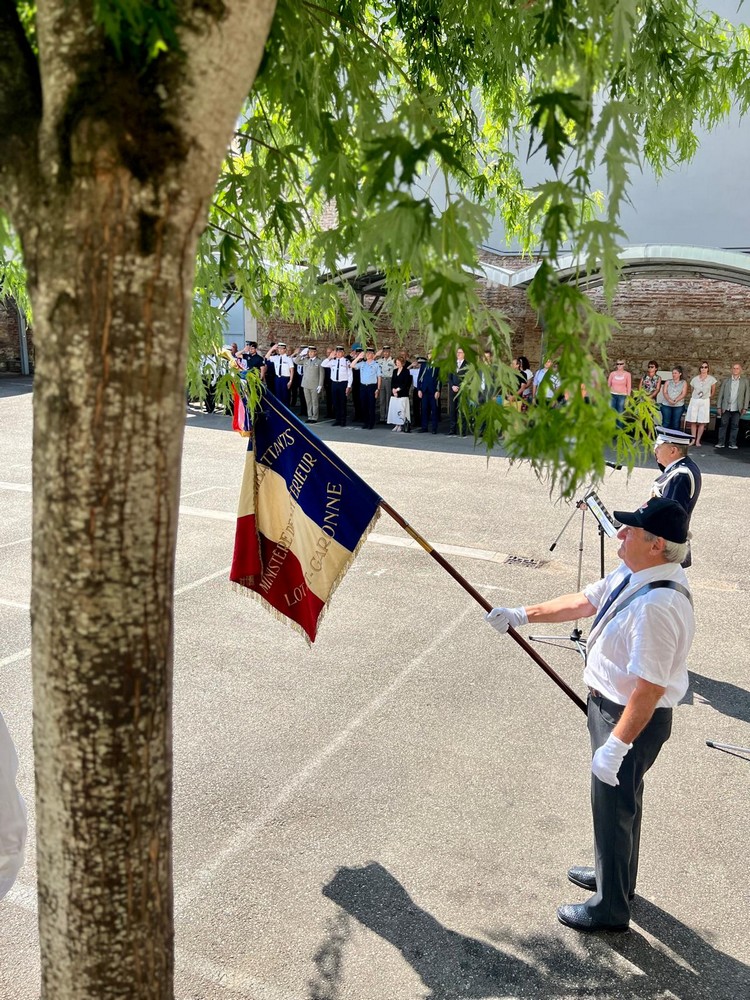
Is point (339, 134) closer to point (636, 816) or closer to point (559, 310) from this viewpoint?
point (559, 310)

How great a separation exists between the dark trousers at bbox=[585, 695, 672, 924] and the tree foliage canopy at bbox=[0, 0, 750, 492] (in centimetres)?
141

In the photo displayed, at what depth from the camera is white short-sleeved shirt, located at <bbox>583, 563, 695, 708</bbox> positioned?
3492 millimetres

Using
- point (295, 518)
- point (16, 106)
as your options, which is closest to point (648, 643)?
point (295, 518)

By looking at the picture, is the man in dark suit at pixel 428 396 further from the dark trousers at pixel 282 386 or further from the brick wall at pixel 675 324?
the dark trousers at pixel 282 386

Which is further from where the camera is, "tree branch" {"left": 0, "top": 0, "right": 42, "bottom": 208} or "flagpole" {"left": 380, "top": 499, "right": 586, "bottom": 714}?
"flagpole" {"left": 380, "top": 499, "right": 586, "bottom": 714}

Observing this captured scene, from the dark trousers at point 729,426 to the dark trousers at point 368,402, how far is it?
26.9 feet

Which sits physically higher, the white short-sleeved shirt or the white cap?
the white cap

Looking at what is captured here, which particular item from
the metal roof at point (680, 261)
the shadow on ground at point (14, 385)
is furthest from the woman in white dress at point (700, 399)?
the shadow on ground at point (14, 385)

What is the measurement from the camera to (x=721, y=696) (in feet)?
20.1

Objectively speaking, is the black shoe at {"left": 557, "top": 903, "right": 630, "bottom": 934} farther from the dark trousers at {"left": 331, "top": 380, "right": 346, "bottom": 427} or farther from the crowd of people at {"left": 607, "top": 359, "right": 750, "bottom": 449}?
the dark trousers at {"left": 331, "top": 380, "right": 346, "bottom": 427}

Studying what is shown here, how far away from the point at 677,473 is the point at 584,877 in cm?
354

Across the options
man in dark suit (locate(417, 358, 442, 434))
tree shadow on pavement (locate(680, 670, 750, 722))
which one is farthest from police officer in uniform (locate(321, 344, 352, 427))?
tree shadow on pavement (locate(680, 670, 750, 722))

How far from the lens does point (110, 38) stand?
1.76 meters

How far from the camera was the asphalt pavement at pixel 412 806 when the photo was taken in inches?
142
